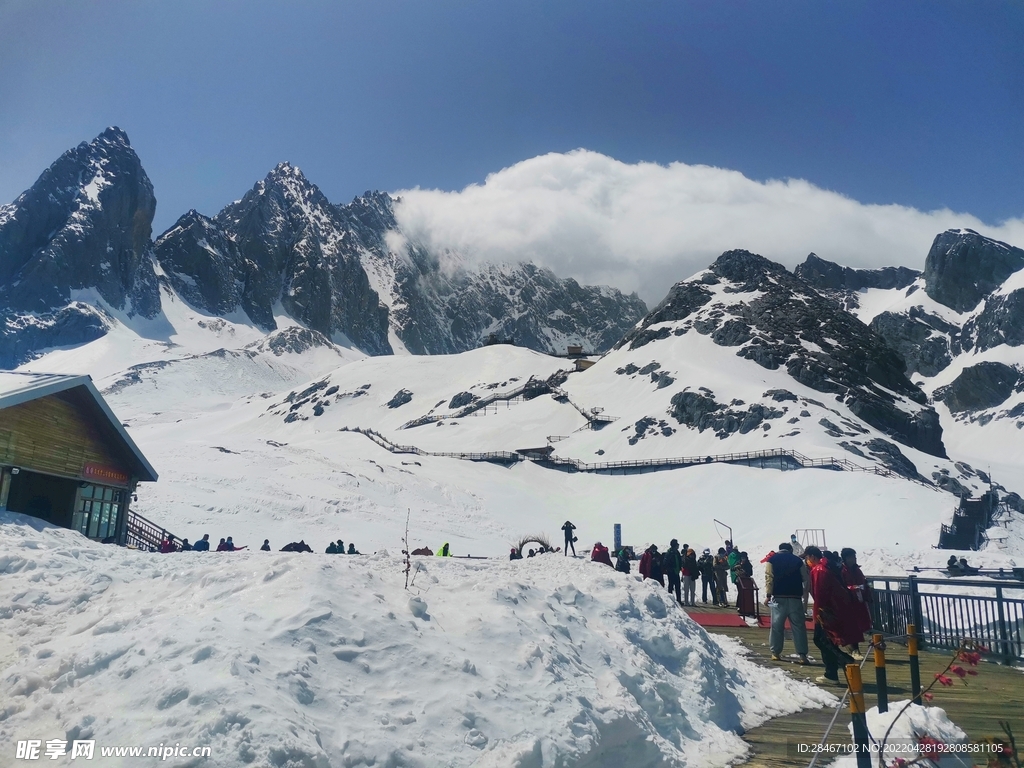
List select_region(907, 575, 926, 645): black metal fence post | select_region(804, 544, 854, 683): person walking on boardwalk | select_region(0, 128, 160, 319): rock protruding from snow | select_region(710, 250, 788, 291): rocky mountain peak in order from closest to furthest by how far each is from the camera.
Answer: select_region(804, 544, 854, 683): person walking on boardwalk < select_region(907, 575, 926, 645): black metal fence post < select_region(710, 250, 788, 291): rocky mountain peak < select_region(0, 128, 160, 319): rock protruding from snow

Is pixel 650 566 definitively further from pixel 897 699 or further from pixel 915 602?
pixel 897 699

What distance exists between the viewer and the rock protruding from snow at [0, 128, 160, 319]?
174250mm

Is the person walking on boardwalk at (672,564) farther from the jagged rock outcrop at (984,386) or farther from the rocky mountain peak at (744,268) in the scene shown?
the jagged rock outcrop at (984,386)

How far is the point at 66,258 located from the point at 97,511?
18685 centimetres

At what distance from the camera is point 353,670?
5.91 meters

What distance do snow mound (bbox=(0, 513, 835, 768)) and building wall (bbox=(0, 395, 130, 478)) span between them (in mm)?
10393

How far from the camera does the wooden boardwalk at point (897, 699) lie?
715 cm

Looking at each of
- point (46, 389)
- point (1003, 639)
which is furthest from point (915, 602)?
point (46, 389)

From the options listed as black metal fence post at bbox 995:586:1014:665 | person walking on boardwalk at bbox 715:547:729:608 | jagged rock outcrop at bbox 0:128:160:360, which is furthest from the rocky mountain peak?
jagged rock outcrop at bbox 0:128:160:360

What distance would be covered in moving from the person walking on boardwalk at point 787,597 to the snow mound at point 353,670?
2757 mm

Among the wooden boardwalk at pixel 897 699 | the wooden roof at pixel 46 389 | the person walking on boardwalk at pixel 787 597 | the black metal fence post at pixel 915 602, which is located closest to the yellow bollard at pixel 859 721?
the wooden boardwalk at pixel 897 699

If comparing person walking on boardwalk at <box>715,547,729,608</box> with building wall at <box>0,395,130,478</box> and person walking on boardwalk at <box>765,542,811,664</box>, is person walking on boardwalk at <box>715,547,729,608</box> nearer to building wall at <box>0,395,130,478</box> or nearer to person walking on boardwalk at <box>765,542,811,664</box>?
person walking on boardwalk at <box>765,542,811,664</box>

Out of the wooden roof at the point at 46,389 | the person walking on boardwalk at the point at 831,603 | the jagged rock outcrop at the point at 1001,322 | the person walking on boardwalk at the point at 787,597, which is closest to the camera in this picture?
the person walking on boardwalk at the point at 831,603

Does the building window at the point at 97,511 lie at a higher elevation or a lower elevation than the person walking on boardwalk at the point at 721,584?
higher
